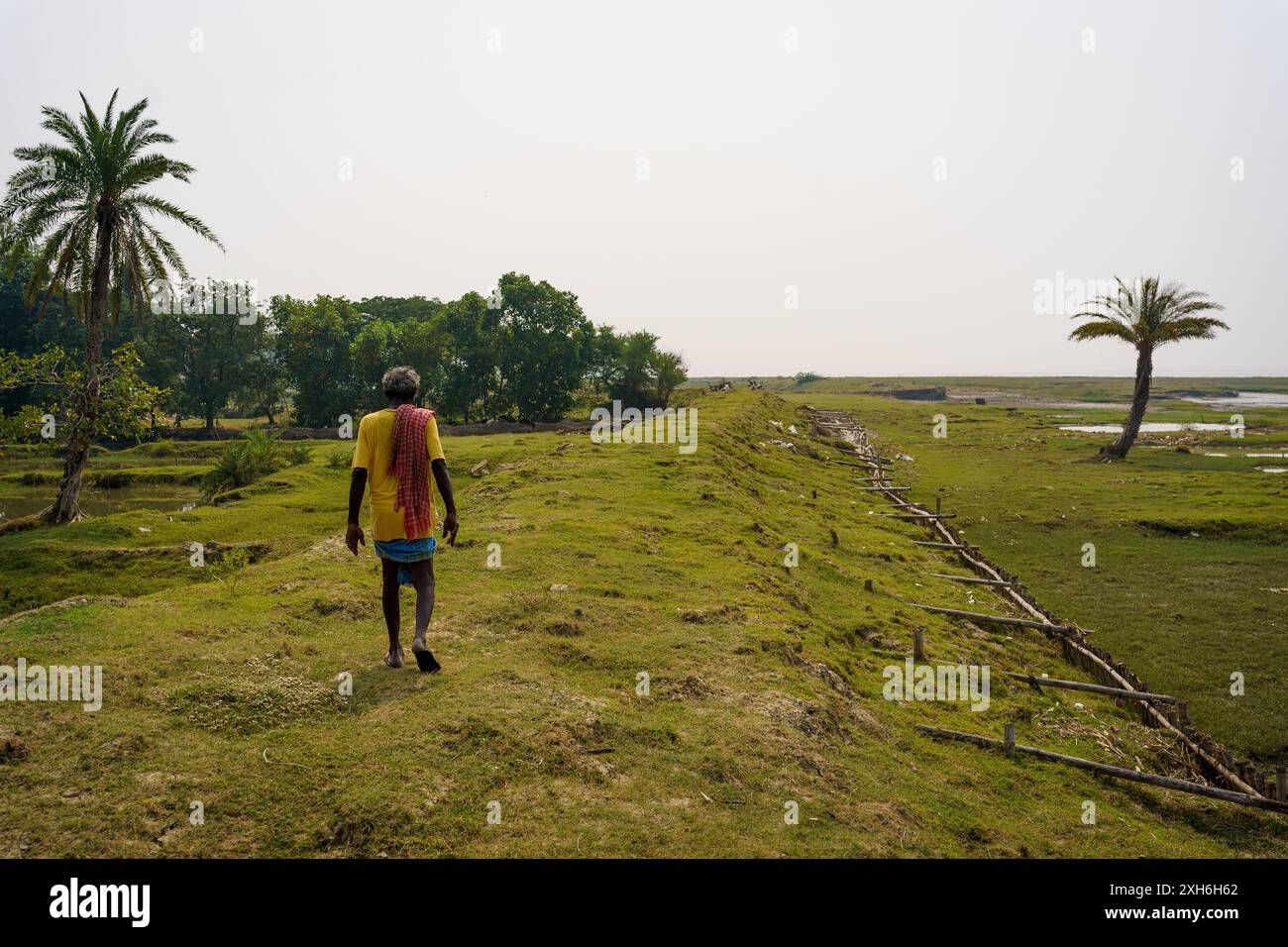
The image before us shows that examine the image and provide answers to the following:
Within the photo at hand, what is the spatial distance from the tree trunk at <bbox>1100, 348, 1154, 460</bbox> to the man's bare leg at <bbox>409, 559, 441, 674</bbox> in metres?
41.8

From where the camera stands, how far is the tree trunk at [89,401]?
21.1m

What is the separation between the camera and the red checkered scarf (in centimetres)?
666

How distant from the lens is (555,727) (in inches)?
256

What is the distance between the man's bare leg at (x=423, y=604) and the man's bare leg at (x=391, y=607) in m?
0.17

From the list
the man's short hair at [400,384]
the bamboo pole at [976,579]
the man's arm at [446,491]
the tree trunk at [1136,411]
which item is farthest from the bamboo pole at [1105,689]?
the tree trunk at [1136,411]

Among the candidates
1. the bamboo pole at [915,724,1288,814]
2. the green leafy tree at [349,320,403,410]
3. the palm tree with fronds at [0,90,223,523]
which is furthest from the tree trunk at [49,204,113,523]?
the green leafy tree at [349,320,403,410]

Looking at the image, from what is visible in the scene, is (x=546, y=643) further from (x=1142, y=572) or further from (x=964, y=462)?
(x=964, y=462)

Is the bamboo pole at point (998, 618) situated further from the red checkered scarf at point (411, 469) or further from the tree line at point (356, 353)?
the tree line at point (356, 353)

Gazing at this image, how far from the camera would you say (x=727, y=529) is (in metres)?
16.3

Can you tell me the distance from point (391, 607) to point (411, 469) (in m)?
1.38

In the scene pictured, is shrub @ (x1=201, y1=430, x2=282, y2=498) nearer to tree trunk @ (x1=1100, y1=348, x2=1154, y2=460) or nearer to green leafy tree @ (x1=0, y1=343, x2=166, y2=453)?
green leafy tree @ (x1=0, y1=343, x2=166, y2=453)
